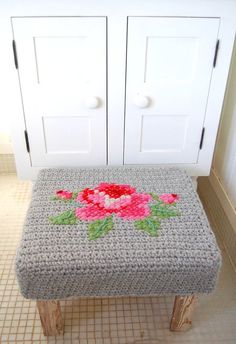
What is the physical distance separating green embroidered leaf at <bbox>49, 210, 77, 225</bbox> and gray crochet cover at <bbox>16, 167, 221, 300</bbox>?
0.03 feet

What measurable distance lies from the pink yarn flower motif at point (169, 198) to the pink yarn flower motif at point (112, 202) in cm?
4

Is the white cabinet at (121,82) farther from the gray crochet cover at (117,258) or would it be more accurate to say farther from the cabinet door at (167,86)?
the gray crochet cover at (117,258)

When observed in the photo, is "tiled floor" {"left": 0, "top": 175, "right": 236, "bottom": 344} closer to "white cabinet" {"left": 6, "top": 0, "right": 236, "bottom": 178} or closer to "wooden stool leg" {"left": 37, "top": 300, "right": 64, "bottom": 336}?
"wooden stool leg" {"left": 37, "top": 300, "right": 64, "bottom": 336}

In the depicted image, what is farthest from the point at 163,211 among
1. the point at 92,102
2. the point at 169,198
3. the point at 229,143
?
the point at 229,143

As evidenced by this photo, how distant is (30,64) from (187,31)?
0.48 metres

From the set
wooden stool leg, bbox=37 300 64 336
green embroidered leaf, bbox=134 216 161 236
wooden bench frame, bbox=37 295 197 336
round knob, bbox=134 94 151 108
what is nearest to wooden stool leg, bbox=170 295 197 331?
wooden bench frame, bbox=37 295 197 336

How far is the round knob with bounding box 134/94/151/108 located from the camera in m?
1.01

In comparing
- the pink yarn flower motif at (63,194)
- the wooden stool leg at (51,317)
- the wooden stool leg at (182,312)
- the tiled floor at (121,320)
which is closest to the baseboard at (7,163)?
the tiled floor at (121,320)

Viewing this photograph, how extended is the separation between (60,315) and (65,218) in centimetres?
30

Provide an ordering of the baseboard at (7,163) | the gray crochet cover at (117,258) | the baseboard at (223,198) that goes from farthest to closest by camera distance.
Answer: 1. the baseboard at (7,163)
2. the baseboard at (223,198)
3. the gray crochet cover at (117,258)

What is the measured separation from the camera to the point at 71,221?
87cm

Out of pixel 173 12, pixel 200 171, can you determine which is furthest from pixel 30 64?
pixel 200 171

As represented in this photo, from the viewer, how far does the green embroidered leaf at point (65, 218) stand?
87cm

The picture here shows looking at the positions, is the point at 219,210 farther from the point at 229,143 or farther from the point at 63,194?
the point at 63,194
